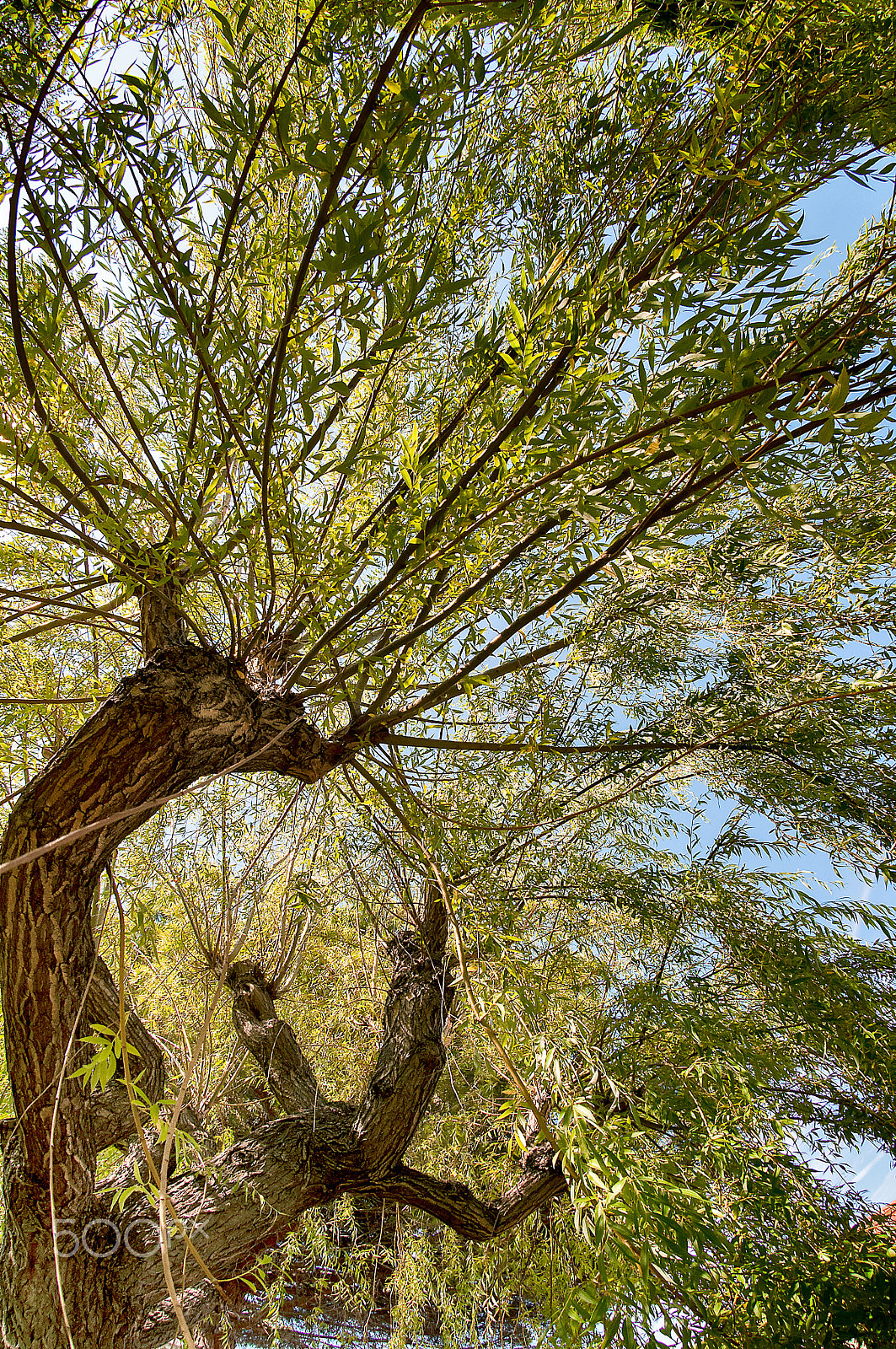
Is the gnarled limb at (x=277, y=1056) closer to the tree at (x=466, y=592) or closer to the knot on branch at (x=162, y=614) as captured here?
the tree at (x=466, y=592)

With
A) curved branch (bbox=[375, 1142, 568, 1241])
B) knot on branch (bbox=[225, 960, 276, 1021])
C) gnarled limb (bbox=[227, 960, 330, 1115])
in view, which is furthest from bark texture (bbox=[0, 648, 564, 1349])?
knot on branch (bbox=[225, 960, 276, 1021])

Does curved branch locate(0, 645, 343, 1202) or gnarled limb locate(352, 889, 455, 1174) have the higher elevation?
curved branch locate(0, 645, 343, 1202)

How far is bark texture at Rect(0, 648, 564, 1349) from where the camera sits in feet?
4.32

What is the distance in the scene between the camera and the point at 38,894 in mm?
1305

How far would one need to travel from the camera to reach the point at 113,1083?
1.84 m

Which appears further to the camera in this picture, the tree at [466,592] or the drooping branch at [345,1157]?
the drooping branch at [345,1157]

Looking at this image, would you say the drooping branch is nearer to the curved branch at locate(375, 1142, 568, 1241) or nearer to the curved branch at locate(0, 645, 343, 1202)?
the curved branch at locate(375, 1142, 568, 1241)

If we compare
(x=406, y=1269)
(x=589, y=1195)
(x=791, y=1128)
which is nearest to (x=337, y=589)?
(x=589, y=1195)

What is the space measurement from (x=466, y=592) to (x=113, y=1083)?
163cm

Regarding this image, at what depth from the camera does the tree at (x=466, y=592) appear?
919 millimetres

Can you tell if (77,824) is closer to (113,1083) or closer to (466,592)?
(466,592)

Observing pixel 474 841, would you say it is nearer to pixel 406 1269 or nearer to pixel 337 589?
pixel 337 589

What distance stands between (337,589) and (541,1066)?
0.87m

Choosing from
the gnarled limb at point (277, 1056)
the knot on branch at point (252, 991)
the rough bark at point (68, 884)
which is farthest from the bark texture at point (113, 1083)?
the knot on branch at point (252, 991)
